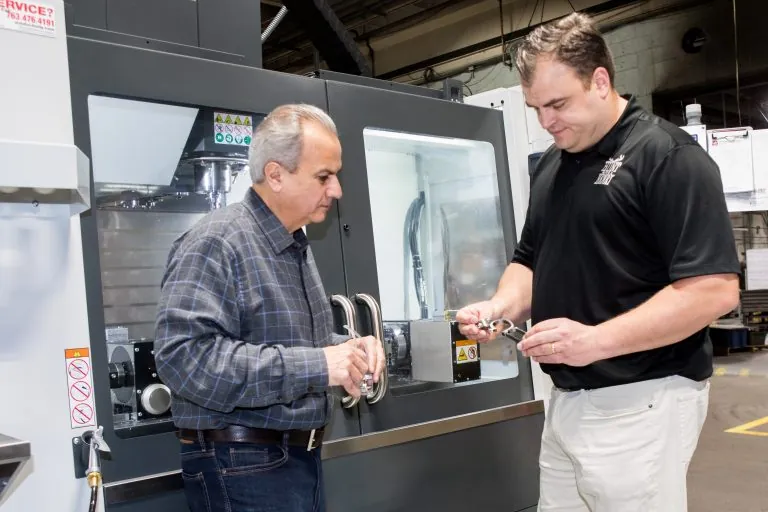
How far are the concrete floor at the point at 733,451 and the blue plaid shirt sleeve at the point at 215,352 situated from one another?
2764 millimetres

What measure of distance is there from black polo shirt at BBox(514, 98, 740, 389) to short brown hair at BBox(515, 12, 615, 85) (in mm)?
145

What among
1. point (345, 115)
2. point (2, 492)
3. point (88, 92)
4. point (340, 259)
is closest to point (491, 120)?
point (345, 115)

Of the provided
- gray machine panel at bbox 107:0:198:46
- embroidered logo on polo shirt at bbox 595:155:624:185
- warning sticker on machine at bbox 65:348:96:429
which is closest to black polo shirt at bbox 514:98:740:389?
embroidered logo on polo shirt at bbox 595:155:624:185

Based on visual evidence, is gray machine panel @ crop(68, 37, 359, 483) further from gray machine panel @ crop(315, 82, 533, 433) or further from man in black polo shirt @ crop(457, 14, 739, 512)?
man in black polo shirt @ crop(457, 14, 739, 512)

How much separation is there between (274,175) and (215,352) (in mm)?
421

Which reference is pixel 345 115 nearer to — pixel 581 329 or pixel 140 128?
pixel 140 128

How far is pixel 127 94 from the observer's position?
1751 millimetres

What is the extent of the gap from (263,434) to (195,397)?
0.58 feet

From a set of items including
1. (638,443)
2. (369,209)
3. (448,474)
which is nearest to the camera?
(638,443)

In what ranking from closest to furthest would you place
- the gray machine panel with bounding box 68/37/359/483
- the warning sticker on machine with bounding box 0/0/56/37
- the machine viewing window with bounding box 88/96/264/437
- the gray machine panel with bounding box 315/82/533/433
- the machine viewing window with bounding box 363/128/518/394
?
1. the warning sticker on machine with bounding box 0/0/56/37
2. the gray machine panel with bounding box 68/37/359/483
3. the machine viewing window with bounding box 88/96/264/437
4. the gray machine panel with bounding box 315/82/533/433
5. the machine viewing window with bounding box 363/128/518/394

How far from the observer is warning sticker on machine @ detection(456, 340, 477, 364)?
7.98ft

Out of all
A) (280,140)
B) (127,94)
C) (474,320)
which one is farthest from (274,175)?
(474,320)

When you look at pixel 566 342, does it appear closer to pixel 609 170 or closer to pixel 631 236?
pixel 631 236

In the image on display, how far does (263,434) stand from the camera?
1.45m
